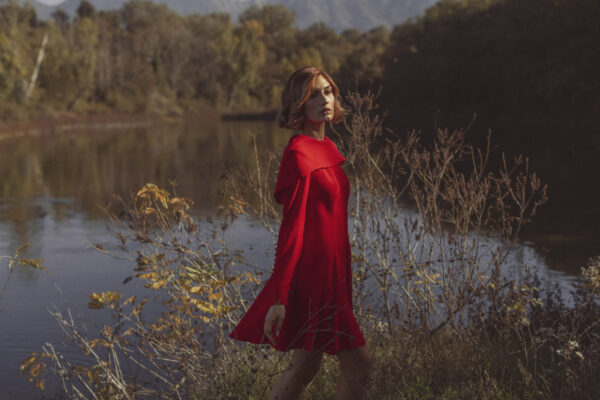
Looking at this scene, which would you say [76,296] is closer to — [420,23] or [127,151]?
[127,151]

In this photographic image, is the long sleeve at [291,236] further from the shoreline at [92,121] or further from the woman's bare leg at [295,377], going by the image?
the shoreline at [92,121]

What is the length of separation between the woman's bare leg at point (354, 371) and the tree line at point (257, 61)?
2117cm

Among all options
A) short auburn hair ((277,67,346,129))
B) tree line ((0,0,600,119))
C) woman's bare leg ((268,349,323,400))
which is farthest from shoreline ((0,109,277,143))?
woman's bare leg ((268,349,323,400))

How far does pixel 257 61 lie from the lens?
7119cm

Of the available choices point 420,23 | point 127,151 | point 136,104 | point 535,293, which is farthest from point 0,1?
point 535,293

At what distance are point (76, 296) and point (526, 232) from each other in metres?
6.93

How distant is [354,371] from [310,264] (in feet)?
1.73

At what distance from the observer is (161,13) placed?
262ft

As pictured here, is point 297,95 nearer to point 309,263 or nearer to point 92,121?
point 309,263

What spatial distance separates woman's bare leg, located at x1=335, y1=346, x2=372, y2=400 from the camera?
3.20 meters

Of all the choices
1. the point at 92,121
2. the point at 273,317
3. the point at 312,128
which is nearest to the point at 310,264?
the point at 273,317

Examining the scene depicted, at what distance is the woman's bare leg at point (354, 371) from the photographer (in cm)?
320

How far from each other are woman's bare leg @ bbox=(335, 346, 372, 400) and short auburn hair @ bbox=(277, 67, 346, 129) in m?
1.05

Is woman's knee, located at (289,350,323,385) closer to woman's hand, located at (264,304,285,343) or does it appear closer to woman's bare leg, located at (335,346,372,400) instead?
woman's bare leg, located at (335,346,372,400)
